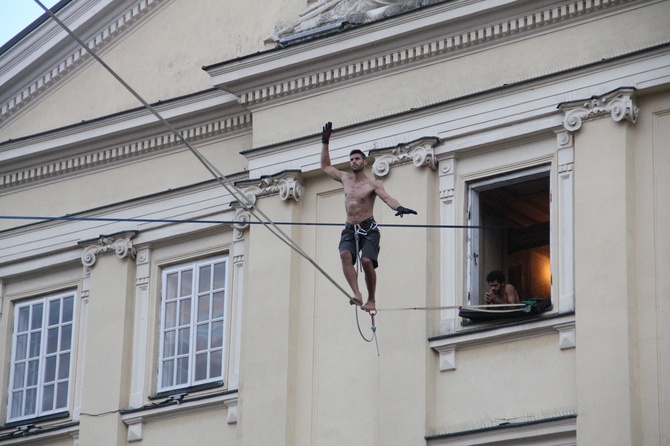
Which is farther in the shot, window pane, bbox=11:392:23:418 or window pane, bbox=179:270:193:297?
window pane, bbox=11:392:23:418

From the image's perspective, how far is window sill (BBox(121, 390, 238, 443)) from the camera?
72.1 ft

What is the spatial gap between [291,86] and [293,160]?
894mm

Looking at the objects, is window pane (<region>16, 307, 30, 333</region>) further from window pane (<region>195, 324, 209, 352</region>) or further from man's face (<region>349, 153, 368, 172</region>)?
man's face (<region>349, 153, 368, 172</region>)

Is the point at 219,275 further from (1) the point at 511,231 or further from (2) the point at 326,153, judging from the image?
(2) the point at 326,153

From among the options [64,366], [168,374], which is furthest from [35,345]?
[168,374]

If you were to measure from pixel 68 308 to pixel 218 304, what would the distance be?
2.40m

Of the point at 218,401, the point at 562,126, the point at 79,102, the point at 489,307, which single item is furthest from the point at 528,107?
the point at 79,102

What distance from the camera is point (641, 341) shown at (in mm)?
18969

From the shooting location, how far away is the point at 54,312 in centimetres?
2428

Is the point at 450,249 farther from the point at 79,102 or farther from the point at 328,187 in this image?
the point at 79,102

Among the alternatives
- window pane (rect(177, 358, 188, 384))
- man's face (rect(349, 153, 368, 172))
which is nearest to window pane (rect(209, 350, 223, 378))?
window pane (rect(177, 358, 188, 384))

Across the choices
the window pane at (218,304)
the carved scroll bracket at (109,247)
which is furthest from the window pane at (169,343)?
the carved scroll bracket at (109,247)

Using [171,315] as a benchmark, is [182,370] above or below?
below

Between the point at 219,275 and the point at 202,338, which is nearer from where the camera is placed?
the point at 202,338
